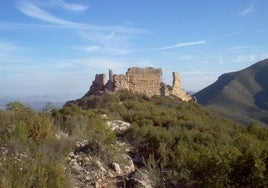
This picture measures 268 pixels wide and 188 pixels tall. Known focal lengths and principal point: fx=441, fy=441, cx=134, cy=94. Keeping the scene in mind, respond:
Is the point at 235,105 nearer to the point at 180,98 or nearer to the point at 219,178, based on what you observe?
the point at 180,98

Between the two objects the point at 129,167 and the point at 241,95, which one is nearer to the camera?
the point at 129,167

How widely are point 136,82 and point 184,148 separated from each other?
23.6 metres

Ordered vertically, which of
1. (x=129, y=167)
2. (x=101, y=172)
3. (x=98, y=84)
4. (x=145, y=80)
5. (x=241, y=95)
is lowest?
(x=129, y=167)

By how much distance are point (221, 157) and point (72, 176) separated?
3.87m

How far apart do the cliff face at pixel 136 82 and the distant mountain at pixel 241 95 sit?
23707 mm

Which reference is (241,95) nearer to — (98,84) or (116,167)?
(98,84)

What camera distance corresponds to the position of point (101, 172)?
11.6m

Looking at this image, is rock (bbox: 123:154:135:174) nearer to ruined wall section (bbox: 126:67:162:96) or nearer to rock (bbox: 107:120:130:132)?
rock (bbox: 107:120:130:132)

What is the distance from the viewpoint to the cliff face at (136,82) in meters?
33.9

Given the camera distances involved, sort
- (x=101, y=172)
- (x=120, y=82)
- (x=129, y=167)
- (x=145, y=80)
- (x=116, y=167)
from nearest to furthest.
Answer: (x=101, y=172) → (x=116, y=167) → (x=129, y=167) → (x=120, y=82) → (x=145, y=80)

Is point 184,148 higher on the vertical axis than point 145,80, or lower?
lower

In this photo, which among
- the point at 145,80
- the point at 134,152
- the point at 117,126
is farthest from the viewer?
the point at 145,80

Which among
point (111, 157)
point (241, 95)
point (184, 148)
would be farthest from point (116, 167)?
point (241, 95)

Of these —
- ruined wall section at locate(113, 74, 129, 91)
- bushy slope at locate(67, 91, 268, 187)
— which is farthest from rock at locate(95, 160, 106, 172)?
ruined wall section at locate(113, 74, 129, 91)
